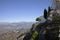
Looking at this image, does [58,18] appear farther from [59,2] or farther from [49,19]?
[59,2]

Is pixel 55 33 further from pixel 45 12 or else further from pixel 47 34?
pixel 45 12

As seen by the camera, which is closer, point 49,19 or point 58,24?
point 58,24

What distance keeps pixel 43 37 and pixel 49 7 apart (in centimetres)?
2615

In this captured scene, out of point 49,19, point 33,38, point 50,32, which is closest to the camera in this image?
point 50,32

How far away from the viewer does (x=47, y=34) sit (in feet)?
168

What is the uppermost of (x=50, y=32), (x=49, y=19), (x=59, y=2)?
(x=59, y=2)

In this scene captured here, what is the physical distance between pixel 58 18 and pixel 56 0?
19.0 m

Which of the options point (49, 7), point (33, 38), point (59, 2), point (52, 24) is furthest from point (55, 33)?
point (49, 7)

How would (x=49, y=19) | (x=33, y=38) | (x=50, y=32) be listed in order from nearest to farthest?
(x=50, y=32) < (x=49, y=19) < (x=33, y=38)

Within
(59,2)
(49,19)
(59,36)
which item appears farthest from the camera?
(59,2)

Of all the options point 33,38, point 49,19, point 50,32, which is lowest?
point 33,38

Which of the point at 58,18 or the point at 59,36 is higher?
the point at 58,18

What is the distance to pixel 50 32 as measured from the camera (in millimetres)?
50281

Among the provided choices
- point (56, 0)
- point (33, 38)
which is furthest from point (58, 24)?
point (56, 0)
